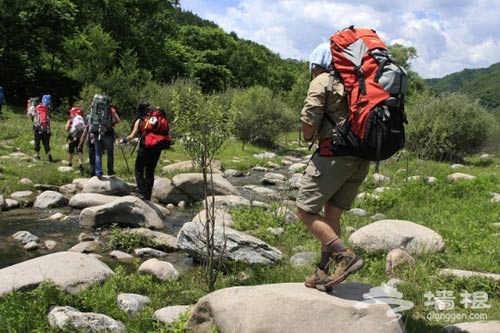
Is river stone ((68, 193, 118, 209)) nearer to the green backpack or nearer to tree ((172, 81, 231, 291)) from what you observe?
the green backpack

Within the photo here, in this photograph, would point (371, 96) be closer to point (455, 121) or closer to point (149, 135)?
point (149, 135)

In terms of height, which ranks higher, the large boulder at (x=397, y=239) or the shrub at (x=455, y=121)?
the shrub at (x=455, y=121)

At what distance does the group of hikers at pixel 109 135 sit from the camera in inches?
405

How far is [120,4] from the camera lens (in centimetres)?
4431

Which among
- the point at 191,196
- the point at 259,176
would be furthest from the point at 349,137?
the point at 259,176

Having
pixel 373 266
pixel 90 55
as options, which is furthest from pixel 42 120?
pixel 90 55

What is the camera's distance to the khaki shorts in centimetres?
405

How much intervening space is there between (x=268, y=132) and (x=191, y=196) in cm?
1633

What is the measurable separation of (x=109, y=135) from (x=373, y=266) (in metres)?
8.27

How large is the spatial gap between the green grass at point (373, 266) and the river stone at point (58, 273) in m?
0.18

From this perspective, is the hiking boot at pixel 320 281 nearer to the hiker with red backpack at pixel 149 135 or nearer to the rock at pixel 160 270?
the rock at pixel 160 270

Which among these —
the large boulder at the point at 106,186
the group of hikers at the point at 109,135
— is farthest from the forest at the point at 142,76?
the large boulder at the point at 106,186

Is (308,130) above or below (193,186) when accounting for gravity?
above

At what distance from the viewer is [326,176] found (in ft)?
13.4
